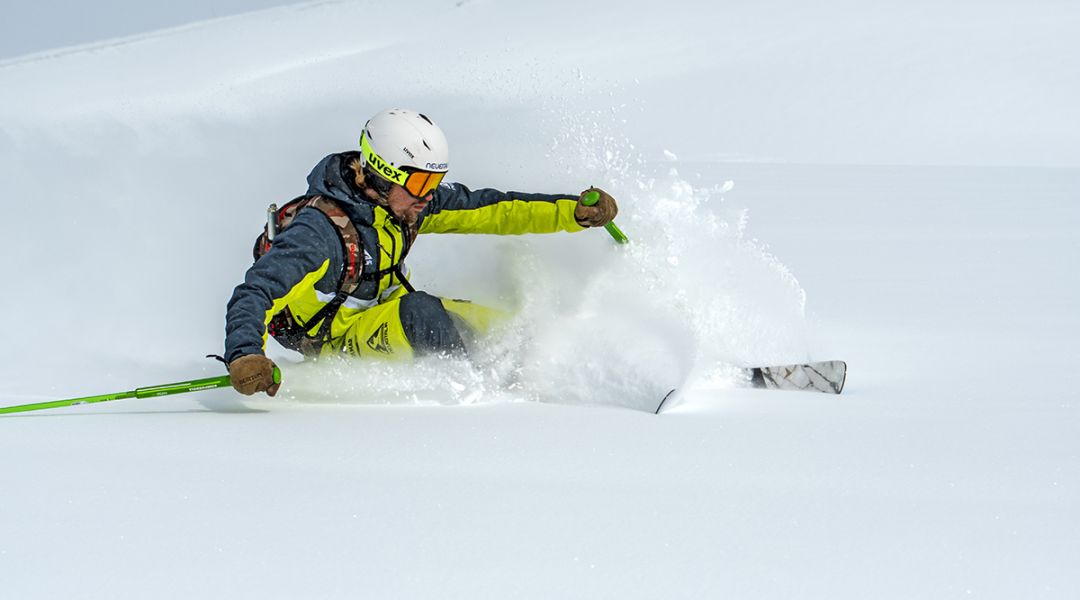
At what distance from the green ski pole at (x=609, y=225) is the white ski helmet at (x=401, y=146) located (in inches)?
31.0

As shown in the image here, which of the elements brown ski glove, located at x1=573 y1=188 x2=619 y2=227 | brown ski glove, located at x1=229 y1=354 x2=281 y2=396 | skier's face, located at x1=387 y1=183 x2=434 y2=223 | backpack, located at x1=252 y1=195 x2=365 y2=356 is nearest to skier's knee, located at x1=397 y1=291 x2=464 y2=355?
backpack, located at x1=252 y1=195 x2=365 y2=356

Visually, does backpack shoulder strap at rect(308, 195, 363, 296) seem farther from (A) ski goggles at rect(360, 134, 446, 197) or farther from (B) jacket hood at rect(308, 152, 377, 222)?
(A) ski goggles at rect(360, 134, 446, 197)

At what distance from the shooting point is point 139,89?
24859 millimetres

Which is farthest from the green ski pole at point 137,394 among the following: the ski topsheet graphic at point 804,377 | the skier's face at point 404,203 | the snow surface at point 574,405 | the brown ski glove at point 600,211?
the ski topsheet graphic at point 804,377

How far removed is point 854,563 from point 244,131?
11689mm

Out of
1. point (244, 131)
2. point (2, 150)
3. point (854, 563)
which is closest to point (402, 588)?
point (854, 563)

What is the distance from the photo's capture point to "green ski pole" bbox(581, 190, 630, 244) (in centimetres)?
519

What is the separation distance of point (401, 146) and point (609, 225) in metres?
1.13

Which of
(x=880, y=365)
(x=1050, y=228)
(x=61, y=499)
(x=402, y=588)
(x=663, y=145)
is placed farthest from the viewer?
(x=663, y=145)

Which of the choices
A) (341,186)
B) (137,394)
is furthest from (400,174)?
(137,394)

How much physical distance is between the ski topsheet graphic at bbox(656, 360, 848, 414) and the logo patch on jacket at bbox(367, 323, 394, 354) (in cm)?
155

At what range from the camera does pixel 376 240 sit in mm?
4832

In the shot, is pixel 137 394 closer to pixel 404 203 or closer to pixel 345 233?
pixel 345 233

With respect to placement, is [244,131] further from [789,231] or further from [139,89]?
[139,89]
